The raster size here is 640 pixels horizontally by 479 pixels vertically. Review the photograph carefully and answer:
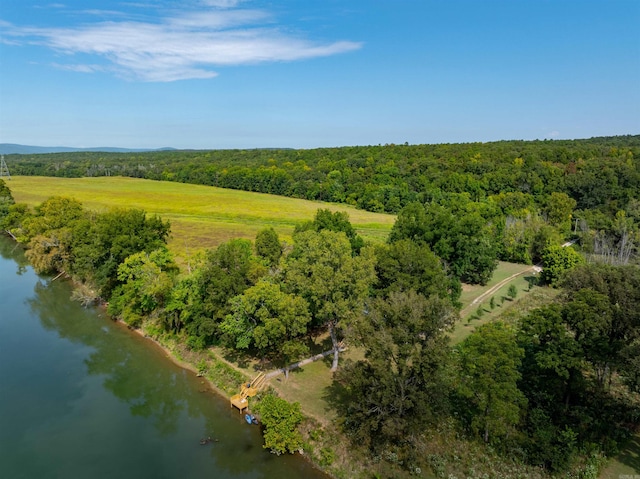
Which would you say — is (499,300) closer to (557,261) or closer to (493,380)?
(557,261)

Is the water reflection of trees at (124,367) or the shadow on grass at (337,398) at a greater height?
the shadow on grass at (337,398)

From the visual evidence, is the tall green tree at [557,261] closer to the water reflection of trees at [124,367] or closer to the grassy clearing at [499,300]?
the grassy clearing at [499,300]

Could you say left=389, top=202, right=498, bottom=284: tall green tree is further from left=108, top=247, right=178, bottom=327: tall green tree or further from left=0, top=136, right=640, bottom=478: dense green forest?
left=108, top=247, right=178, bottom=327: tall green tree

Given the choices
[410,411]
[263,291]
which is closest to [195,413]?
[263,291]

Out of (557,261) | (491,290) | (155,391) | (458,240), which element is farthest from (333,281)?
(557,261)

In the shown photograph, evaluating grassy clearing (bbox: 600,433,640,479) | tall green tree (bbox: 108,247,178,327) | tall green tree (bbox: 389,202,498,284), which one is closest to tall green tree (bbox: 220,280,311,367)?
tall green tree (bbox: 108,247,178,327)

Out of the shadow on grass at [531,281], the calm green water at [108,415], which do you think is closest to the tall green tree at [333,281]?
the calm green water at [108,415]
